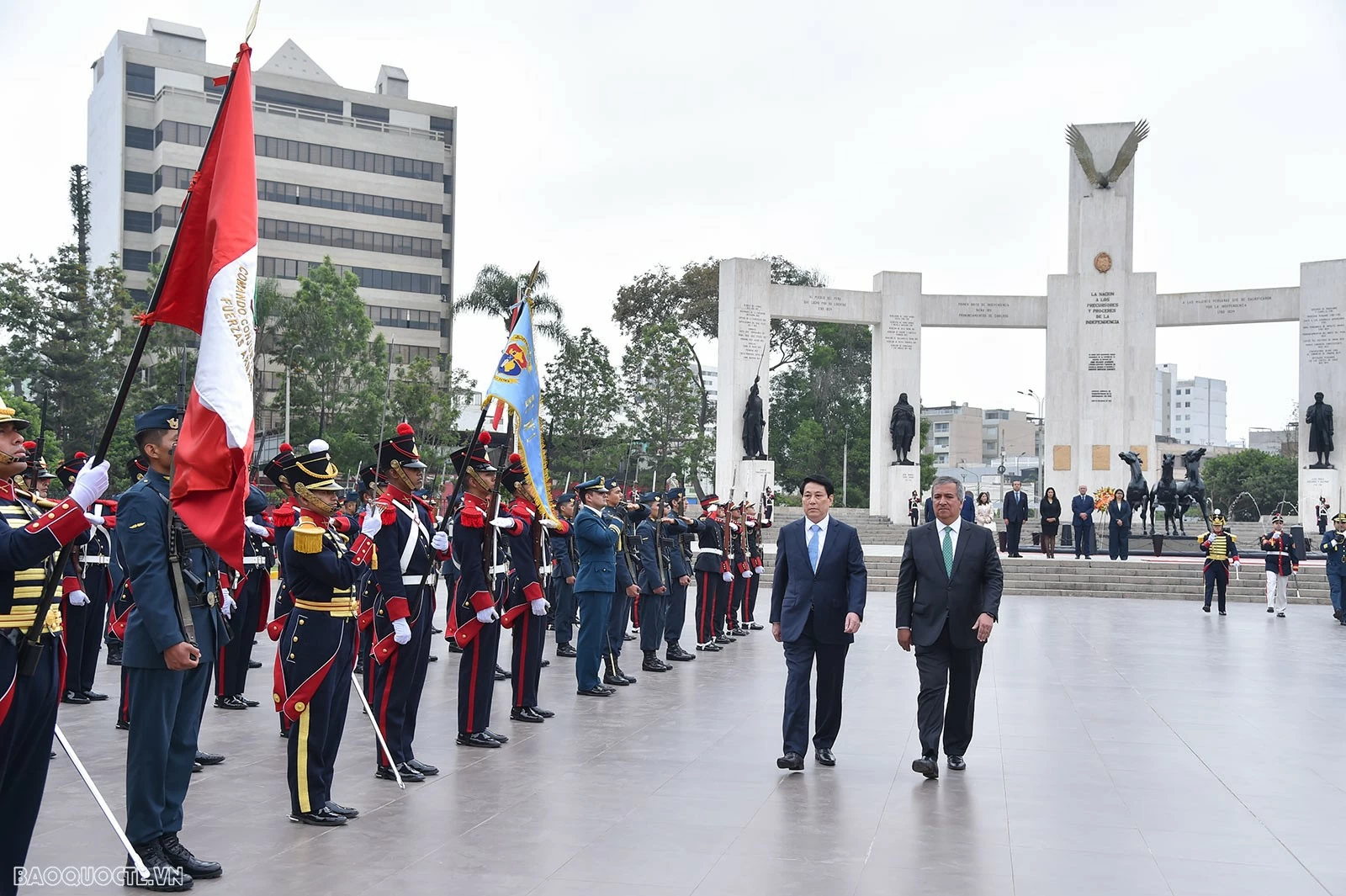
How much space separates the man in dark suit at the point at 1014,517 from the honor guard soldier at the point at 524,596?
18773 mm

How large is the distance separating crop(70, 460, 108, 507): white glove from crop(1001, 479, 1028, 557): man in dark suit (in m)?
23.4

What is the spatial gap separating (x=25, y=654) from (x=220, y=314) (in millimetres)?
1461

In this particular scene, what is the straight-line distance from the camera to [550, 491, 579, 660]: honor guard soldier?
11867mm

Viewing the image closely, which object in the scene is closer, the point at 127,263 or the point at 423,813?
the point at 423,813

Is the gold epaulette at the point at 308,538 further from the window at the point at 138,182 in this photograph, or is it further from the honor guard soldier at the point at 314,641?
the window at the point at 138,182

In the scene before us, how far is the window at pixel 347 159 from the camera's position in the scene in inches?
2285

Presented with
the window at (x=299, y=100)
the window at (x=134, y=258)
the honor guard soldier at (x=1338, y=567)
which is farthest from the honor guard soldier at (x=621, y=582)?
the window at (x=299, y=100)

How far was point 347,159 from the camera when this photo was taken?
198 ft

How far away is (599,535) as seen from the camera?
372 inches

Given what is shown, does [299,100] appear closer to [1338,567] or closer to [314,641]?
[1338,567]

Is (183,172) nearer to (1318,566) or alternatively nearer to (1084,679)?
(1318,566)

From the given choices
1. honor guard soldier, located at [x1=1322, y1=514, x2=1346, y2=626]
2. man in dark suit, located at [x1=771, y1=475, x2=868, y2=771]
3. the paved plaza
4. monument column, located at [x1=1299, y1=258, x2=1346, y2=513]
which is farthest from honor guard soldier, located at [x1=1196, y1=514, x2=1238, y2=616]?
monument column, located at [x1=1299, y1=258, x2=1346, y2=513]

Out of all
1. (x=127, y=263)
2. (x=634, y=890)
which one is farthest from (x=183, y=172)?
(x=634, y=890)

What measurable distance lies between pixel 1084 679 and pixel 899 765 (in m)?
4.42
